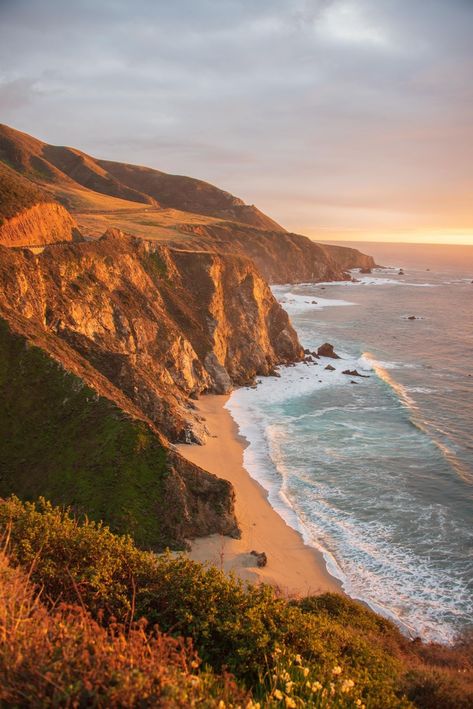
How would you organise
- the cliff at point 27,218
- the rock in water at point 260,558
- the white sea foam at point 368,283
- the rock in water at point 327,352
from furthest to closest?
1. the white sea foam at point 368,283
2. the rock in water at point 327,352
3. the cliff at point 27,218
4. the rock in water at point 260,558

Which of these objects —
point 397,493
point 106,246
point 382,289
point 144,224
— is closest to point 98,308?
point 106,246

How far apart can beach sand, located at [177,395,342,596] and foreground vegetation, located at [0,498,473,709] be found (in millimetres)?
4733

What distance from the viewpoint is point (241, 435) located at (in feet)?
130

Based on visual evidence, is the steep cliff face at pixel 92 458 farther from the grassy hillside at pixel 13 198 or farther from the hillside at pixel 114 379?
the grassy hillside at pixel 13 198

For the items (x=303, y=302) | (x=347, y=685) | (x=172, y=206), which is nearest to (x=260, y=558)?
(x=347, y=685)

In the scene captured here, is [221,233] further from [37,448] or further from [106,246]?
[37,448]

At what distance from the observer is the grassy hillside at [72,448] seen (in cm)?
2219

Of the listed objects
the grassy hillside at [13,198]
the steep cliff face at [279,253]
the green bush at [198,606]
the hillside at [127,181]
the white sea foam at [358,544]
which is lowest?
the white sea foam at [358,544]

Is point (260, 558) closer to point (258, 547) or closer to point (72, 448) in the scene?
point (258, 547)

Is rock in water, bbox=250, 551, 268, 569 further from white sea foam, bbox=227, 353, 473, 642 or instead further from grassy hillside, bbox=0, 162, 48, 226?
grassy hillside, bbox=0, 162, 48, 226

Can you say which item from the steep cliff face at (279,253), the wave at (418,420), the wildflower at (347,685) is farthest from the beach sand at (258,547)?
the steep cliff face at (279,253)

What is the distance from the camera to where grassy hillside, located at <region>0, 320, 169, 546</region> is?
22.2 m

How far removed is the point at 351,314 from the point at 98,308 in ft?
238

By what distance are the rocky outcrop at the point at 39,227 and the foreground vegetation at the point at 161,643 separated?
29128 millimetres
